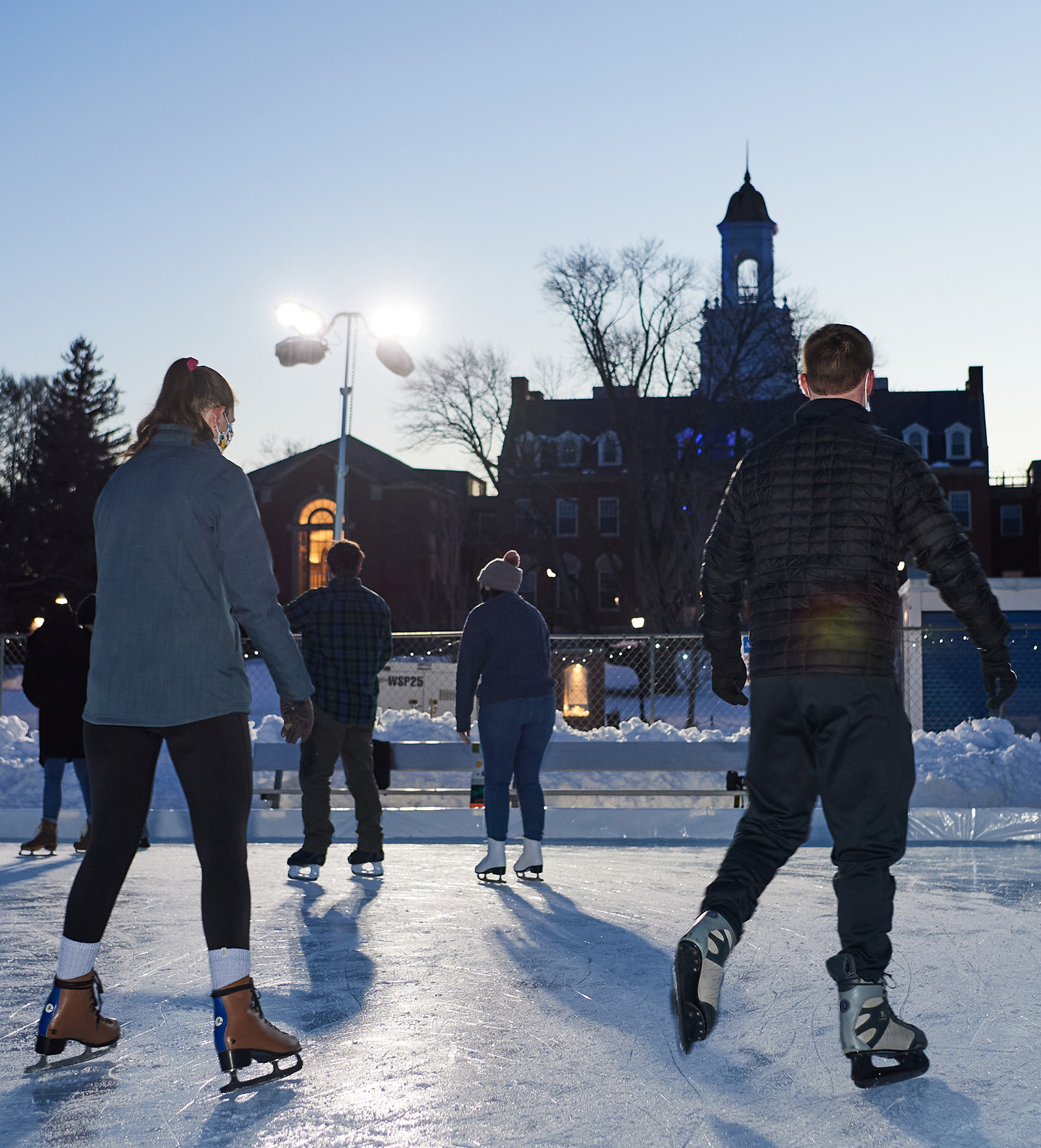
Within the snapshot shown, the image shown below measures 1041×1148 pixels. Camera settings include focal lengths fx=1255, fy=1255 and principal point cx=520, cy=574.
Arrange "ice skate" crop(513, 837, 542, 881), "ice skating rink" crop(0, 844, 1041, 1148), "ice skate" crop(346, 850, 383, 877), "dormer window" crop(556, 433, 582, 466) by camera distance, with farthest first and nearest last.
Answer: "dormer window" crop(556, 433, 582, 466), "ice skate" crop(346, 850, 383, 877), "ice skate" crop(513, 837, 542, 881), "ice skating rink" crop(0, 844, 1041, 1148)

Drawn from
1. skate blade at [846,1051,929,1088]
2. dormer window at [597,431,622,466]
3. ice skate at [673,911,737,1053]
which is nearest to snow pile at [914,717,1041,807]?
skate blade at [846,1051,929,1088]

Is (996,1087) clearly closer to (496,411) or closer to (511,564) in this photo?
(511,564)

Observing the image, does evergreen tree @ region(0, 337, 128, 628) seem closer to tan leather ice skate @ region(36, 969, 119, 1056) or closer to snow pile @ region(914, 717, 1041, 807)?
snow pile @ region(914, 717, 1041, 807)

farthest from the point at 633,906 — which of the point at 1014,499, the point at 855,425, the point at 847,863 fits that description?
the point at 1014,499

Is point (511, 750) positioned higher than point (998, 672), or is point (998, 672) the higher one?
point (998, 672)

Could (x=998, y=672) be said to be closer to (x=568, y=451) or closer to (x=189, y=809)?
(x=189, y=809)

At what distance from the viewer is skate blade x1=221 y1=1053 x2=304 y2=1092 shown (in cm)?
311

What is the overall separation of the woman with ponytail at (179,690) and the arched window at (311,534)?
46.8m

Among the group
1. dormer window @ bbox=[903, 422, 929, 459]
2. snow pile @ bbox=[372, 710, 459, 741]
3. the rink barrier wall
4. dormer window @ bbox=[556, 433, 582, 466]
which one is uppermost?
dormer window @ bbox=[903, 422, 929, 459]

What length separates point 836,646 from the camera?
10.7 ft

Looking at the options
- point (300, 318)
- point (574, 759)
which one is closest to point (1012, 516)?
point (300, 318)

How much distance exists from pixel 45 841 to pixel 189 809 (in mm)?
5884

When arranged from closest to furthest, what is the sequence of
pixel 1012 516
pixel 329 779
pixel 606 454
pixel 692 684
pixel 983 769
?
pixel 329 779
pixel 983 769
pixel 692 684
pixel 606 454
pixel 1012 516

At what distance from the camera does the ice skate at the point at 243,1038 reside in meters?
3.13
